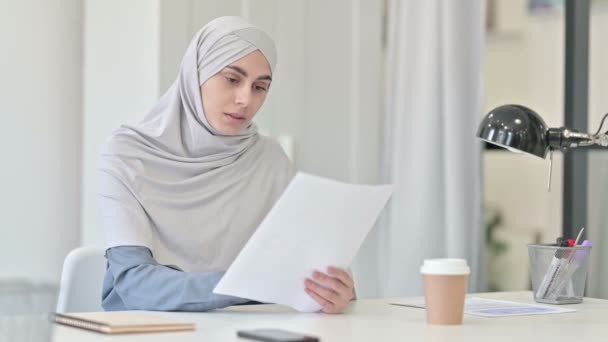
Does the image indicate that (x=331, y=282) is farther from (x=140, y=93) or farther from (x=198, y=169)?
(x=140, y=93)

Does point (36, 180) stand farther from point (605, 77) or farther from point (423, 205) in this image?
point (605, 77)

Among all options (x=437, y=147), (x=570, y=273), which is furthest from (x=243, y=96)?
(x=437, y=147)

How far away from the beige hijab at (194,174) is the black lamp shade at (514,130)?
588 millimetres

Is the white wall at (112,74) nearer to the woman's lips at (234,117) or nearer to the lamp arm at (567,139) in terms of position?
the woman's lips at (234,117)

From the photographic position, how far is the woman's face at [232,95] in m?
2.04

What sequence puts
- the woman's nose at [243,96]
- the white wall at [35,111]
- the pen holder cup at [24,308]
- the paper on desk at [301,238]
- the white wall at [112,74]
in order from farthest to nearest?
the white wall at [112,74] < the white wall at [35,111] < the woman's nose at [243,96] < the paper on desk at [301,238] < the pen holder cup at [24,308]

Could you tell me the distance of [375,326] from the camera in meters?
1.46

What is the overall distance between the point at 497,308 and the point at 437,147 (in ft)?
4.97

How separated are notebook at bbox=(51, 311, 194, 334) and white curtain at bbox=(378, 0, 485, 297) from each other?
1880mm

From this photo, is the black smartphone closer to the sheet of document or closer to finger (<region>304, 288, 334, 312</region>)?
finger (<region>304, 288, 334, 312</region>)

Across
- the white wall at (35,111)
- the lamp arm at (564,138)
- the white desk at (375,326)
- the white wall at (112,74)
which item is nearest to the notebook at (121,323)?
the white desk at (375,326)

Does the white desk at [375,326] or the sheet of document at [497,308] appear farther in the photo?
the sheet of document at [497,308]

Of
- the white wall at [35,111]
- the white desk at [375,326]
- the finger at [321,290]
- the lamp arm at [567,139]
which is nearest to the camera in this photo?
the white desk at [375,326]

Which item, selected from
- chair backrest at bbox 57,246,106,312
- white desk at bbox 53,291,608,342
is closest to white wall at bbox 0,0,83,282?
chair backrest at bbox 57,246,106,312
